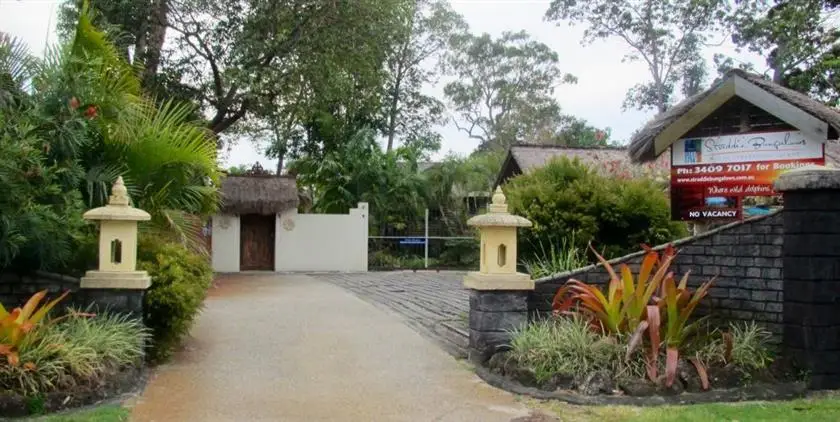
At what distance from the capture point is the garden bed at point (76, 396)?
5520 millimetres

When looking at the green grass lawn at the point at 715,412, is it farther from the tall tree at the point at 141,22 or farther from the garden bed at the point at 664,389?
the tall tree at the point at 141,22

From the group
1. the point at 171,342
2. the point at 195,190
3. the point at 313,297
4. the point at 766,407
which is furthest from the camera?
the point at 313,297

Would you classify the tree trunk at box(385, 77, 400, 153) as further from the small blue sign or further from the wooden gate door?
the wooden gate door

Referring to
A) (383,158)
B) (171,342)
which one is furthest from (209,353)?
(383,158)

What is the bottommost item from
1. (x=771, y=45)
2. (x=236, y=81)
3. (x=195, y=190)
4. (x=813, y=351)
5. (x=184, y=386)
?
(x=184, y=386)

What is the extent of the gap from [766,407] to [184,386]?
5036 mm

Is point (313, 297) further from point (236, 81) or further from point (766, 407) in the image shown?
point (766, 407)

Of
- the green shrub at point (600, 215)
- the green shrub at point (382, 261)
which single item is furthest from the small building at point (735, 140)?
the green shrub at point (382, 261)

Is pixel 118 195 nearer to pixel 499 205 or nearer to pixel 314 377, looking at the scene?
pixel 314 377

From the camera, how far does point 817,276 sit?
20.8 ft

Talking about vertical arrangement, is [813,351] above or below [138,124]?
below

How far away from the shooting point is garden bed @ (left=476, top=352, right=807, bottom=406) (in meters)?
6.07

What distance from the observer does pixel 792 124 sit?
8.27m

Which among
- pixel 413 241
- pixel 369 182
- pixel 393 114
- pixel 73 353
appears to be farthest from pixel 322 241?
pixel 73 353
